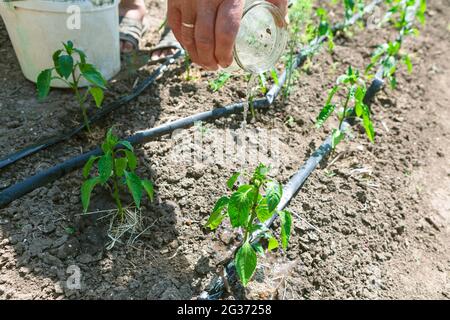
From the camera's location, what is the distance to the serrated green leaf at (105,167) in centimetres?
150

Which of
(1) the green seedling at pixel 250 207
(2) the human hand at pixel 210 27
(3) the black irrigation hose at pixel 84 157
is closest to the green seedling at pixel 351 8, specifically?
(3) the black irrigation hose at pixel 84 157

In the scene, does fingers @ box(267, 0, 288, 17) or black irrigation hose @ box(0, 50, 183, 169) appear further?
black irrigation hose @ box(0, 50, 183, 169)

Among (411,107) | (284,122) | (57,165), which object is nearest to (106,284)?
(57,165)

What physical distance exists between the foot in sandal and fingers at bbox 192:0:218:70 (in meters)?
1.19

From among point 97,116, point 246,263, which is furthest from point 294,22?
point 246,263

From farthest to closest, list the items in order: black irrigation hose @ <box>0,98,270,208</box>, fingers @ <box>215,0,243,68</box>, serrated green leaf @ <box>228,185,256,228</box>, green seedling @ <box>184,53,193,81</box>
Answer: green seedling @ <box>184,53,193,81</box> → black irrigation hose @ <box>0,98,270,208</box> → serrated green leaf @ <box>228,185,256,228</box> → fingers @ <box>215,0,243,68</box>

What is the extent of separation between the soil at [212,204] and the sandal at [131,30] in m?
0.13

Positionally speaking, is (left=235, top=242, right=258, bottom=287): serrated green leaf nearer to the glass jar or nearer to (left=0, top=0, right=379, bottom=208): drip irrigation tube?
the glass jar

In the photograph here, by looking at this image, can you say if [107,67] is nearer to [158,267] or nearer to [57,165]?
[57,165]

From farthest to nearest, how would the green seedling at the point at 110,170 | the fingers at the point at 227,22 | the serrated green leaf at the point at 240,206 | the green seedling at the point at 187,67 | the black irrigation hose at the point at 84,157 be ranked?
the green seedling at the point at 187,67
the black irrigation hose at the point at 84,157
the green seedling at the point at 110,170
the serrated green leaf at the point at 240,206
the fingers at the point at 227,22

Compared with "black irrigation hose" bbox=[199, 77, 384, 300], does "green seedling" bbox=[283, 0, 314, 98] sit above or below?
above

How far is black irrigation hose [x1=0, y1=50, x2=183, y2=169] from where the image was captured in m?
1.85

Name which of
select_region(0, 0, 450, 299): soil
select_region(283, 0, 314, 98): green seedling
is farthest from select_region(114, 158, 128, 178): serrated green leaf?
select_region(283, 0, 314, 98): green seedling

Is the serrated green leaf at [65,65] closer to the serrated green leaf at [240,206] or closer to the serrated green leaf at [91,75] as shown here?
the serrated green leaf at [91,75]
